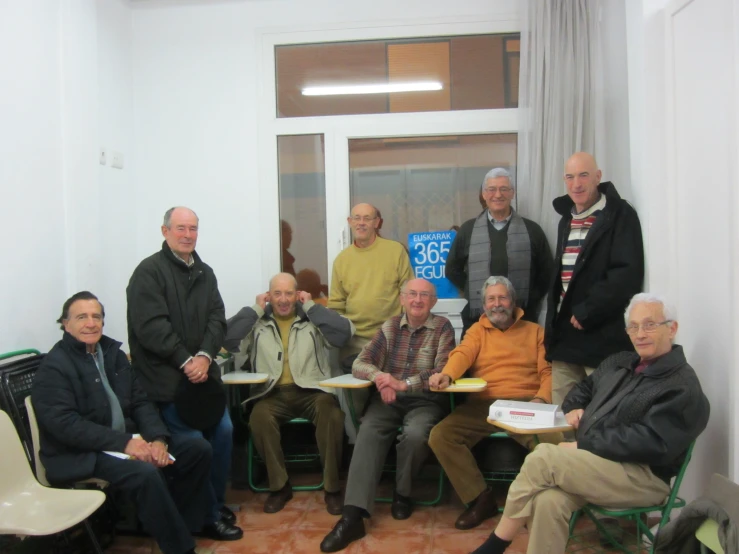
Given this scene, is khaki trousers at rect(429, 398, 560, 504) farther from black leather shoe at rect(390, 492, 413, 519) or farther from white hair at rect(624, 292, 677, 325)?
white hair at rect(624, 292, 677, 325)

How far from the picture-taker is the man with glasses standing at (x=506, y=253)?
3834mm

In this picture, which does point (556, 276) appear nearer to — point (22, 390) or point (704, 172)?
point (704, 172)

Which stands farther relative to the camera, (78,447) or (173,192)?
(173,192)

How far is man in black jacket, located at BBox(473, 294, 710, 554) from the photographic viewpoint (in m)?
2.50

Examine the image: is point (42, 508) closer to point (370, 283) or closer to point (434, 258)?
point (370, 283)

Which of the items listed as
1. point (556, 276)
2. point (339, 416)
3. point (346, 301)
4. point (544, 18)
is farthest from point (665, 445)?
point (544, 18)

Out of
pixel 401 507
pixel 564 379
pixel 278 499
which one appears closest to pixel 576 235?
pixel 564 379

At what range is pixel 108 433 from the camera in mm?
2848

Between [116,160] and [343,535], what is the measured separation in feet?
8.87

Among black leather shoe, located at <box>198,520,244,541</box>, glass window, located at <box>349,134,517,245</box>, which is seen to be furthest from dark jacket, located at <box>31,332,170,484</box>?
glass window, located at <box>349,134,517,245</box>

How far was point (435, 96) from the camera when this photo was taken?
14.5ft

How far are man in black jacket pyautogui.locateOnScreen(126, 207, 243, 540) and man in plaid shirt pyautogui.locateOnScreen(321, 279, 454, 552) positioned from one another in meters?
0.66

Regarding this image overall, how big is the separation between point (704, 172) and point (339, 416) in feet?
7.23

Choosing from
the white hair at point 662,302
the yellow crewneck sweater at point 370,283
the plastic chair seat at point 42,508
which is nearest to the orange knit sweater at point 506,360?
Result: the yellow crewneck sweater at point 370,283
